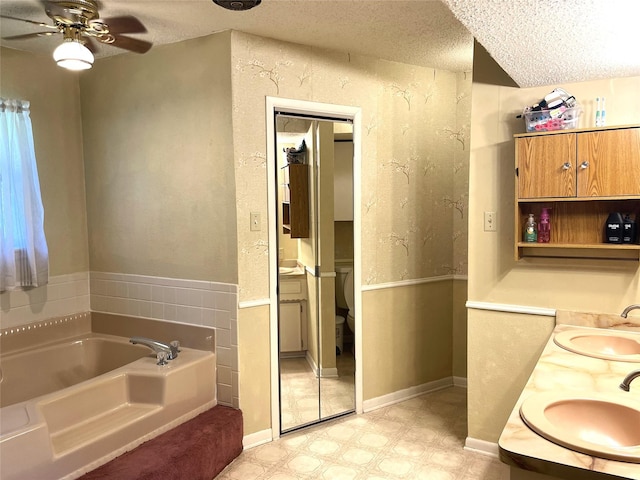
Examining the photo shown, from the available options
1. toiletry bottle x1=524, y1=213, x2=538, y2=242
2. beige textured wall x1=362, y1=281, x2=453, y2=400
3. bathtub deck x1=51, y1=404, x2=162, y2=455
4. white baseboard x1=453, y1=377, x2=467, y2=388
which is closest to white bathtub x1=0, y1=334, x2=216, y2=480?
bathtub deck x1=51, y1=404, x2=162, y2=455

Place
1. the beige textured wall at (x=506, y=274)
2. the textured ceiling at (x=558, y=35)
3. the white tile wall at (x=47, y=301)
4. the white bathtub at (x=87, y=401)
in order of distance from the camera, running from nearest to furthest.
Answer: the textured ceiling at (x=558, y=35)
the white bathtub at (x=87, y=401)
the beige textured wall at (x=506, y=274)
the white tile wall at (x=47, y=301)

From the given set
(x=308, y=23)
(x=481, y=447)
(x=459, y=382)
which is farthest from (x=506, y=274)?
(x=308, y=23)

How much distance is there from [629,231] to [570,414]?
1114 mm

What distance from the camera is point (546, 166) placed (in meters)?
2.26

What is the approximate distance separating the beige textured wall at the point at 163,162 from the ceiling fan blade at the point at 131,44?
0.11m

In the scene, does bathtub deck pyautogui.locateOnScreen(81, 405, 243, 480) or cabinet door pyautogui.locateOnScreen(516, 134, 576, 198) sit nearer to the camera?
bathtub deck pyautogui.locateOnScreen(81, 405, 243, 480)

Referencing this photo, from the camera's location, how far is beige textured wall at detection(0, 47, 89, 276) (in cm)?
289

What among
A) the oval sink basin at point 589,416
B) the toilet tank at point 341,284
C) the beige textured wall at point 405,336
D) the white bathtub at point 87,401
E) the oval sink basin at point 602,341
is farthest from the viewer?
the beige textured wall at point 405,336

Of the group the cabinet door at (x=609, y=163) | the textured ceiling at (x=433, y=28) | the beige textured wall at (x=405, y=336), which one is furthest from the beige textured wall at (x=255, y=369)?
the cabinet door at (x=609, y=163)

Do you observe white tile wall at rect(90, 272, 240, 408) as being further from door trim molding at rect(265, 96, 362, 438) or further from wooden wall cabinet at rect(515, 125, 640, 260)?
wooden wall cabinet at rect(515, 125, 640, 260)

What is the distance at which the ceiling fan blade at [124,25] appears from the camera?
7.84ft

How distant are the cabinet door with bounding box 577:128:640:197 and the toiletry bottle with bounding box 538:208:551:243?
20 centimetres

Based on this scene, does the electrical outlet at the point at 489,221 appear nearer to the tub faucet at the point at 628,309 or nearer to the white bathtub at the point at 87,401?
the tub faucet at the point at 628,309

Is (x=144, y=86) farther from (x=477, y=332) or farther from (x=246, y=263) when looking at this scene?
(x=477, y=332)
